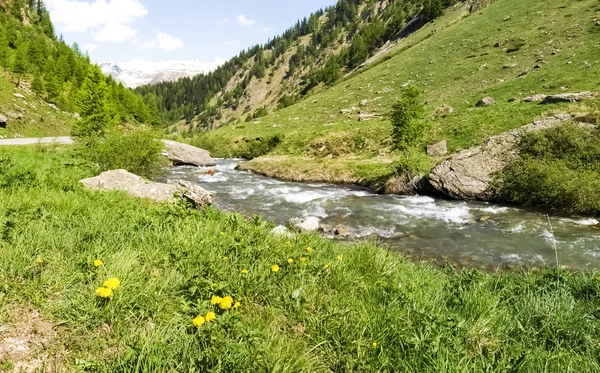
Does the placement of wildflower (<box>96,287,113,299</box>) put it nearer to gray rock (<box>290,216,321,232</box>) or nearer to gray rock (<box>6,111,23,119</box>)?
gray rock (<box>290,216,321,232</box>)

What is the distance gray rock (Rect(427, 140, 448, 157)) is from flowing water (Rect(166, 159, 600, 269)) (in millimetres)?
9218

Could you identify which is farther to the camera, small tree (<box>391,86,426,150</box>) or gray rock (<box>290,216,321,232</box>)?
small tree (<box>391,86,426,150</box>)

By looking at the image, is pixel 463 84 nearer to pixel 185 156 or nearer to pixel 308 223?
pixel 185 156

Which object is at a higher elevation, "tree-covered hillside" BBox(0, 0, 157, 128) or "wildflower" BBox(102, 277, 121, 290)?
"tree-covered hillside" BBox(0, 0, 157, 128)

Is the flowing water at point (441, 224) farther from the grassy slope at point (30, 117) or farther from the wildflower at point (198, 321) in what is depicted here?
the grassy slope at point (30, 117)

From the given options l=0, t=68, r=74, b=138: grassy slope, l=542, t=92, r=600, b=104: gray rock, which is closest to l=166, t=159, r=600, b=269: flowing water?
l=542, t=92, r=600, b=104: gray rock

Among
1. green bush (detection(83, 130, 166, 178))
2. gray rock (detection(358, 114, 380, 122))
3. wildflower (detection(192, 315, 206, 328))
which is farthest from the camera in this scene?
gray rock (detection(358, 114, 380, 122))

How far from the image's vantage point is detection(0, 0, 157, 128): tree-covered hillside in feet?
203

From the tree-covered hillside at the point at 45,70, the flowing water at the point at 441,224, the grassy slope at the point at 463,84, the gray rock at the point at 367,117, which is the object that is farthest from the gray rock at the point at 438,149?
the tree-covered hillside at the point at 45,70

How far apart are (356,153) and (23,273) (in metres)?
36.4

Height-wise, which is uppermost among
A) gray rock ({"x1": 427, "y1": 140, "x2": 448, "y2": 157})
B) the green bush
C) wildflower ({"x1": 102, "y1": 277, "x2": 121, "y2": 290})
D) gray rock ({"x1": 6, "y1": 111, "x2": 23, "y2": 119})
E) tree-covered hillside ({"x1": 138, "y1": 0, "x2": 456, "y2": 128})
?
tree-covered hillside ({"x1": 138, "y1": 0, "x2": 456, "y2": 128})

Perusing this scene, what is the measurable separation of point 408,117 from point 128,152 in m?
22.9

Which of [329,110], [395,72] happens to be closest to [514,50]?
[395,72]

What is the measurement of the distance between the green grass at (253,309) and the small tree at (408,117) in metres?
25.2
